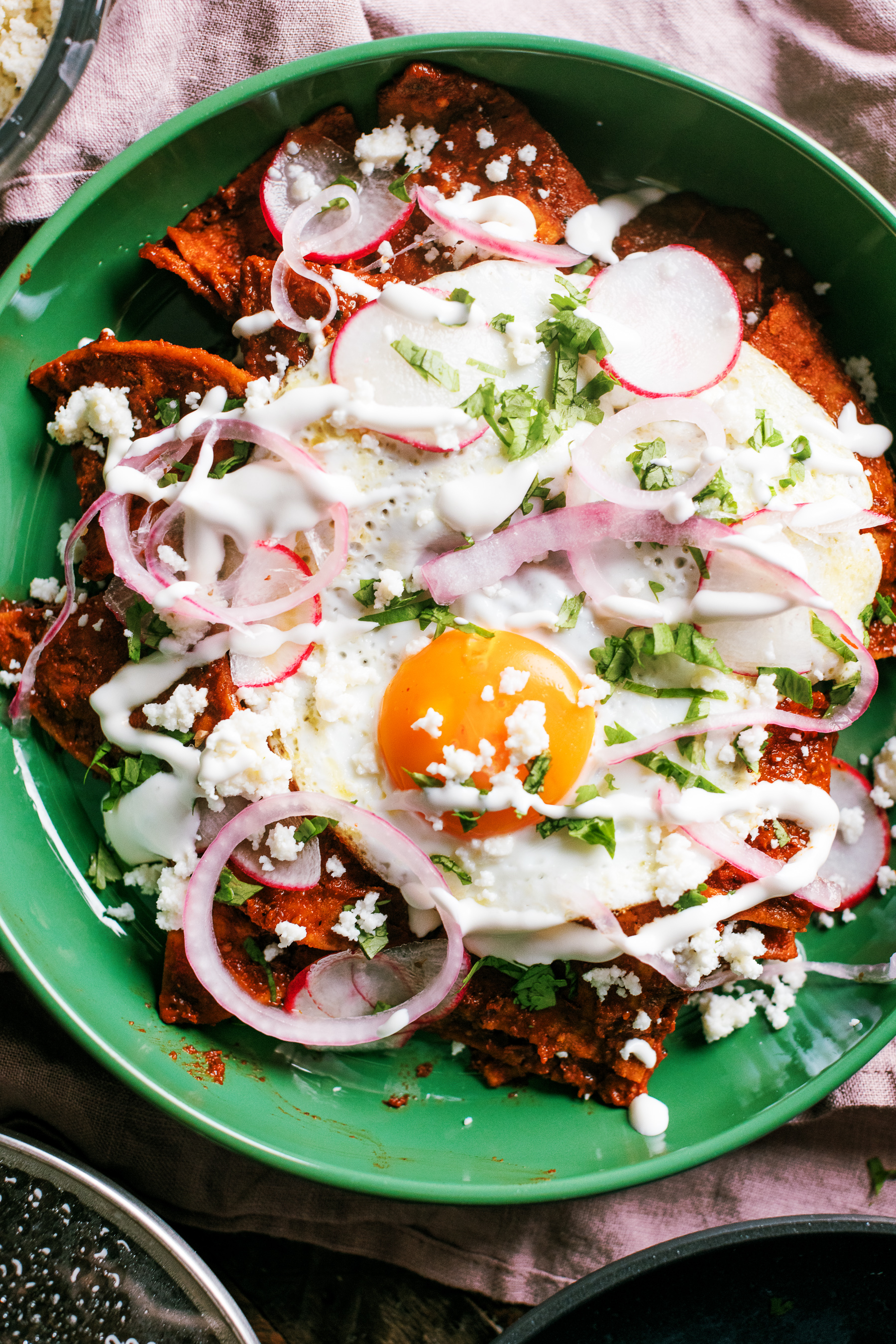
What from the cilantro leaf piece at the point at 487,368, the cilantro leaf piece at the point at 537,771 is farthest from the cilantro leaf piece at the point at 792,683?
the cilantro leaf piece at the point at 487,368

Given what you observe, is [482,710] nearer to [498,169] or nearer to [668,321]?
[668,321]

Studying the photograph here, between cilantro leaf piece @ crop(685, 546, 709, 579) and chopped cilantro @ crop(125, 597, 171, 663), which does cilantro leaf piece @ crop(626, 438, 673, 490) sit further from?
chopped cilantro @ crop(125, 597, 171, 663)

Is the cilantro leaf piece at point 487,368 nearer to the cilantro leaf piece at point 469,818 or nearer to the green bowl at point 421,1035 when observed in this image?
the green bowl at point 421,1035

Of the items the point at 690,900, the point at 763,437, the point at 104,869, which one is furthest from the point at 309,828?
the point at 763,437

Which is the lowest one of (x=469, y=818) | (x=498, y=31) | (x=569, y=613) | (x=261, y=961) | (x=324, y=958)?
(x=261, y=961)

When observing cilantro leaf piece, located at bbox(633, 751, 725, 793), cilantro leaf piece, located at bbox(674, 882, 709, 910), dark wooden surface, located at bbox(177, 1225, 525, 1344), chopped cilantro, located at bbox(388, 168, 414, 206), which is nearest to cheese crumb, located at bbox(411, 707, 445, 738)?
cilantro leaf piece, located at bbox(633, 751, 725, 793)

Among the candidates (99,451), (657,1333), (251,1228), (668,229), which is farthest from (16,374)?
(657,1333)
